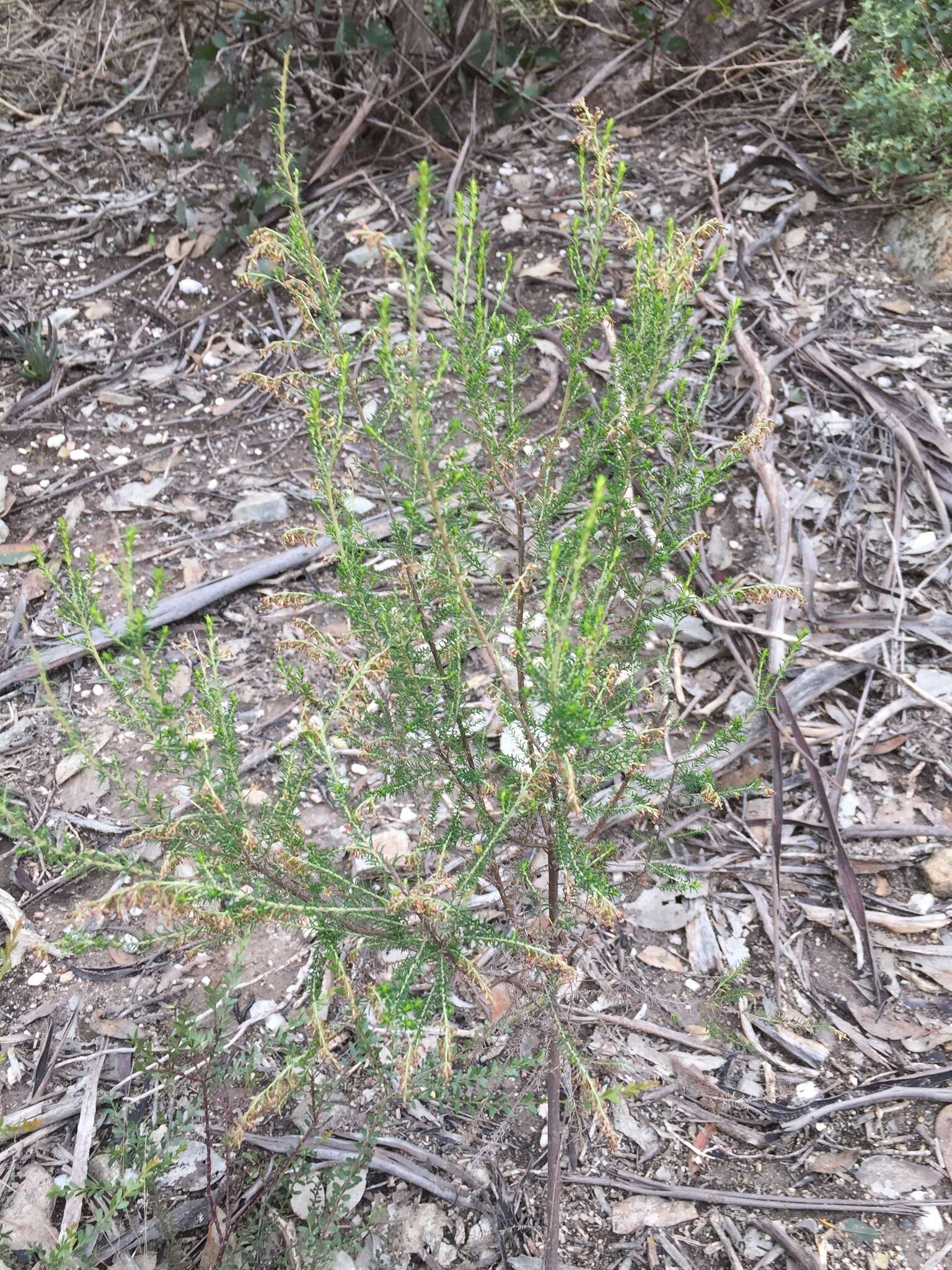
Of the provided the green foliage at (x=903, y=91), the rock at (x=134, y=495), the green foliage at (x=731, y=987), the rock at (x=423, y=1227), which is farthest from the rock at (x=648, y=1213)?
the green foliage at (x=903, y=91)

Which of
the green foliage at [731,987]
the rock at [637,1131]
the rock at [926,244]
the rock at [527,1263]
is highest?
the rock at [926,244]

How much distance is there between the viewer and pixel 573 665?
1.29m

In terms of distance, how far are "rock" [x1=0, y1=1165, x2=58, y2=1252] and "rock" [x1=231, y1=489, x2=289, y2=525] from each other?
203cm

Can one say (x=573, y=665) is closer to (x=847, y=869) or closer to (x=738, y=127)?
(x=847, y=869)

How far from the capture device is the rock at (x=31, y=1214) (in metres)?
1.86

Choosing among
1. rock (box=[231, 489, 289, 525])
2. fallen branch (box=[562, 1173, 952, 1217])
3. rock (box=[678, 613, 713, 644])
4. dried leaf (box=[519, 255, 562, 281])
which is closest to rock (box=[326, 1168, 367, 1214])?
fallen branch (box=[562, 1173, 952, 1217])

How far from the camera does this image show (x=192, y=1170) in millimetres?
1965

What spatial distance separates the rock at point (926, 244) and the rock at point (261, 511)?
2.52 metres

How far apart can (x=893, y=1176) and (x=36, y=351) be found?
3.71 meters

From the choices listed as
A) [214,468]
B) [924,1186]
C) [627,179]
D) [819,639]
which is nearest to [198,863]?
[924,1186]

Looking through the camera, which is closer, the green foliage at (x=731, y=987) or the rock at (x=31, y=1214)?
the rock at (x=31, y=1214)

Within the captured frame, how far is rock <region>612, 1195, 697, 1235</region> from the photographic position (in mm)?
1868

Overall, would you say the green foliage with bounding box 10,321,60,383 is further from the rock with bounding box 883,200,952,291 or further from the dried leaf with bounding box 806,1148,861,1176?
the dried leaf with bounding box 806,1148,861,1176

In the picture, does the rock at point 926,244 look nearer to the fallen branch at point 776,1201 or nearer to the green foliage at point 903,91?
the green foliage at point 903,91
